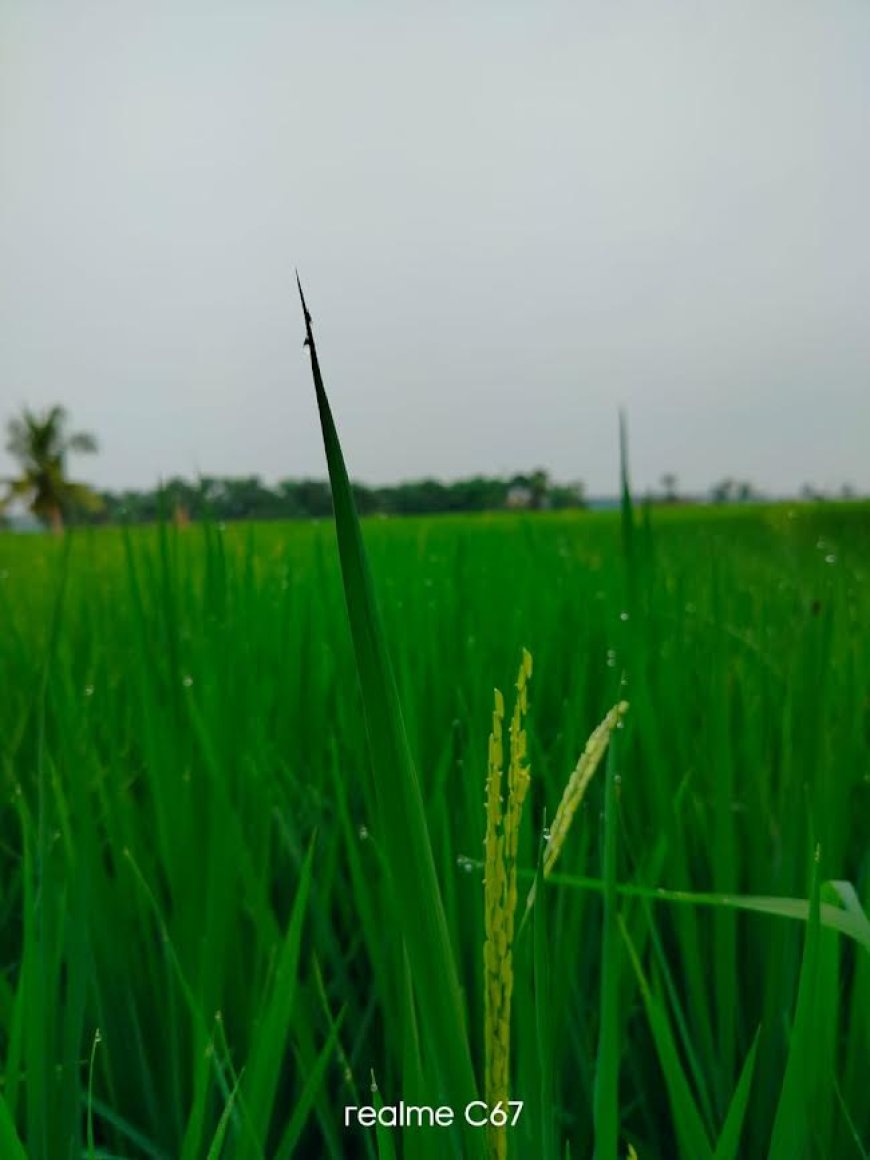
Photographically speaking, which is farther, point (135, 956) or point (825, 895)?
point (135, 956)

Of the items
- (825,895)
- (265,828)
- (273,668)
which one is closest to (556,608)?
(273,668)

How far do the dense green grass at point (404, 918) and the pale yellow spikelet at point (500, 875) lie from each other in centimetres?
1

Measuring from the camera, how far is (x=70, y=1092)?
0.42m

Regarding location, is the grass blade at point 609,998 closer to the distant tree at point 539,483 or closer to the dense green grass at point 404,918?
the dense green grass at point 404,918

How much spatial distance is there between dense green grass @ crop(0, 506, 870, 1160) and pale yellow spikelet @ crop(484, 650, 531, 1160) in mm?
11

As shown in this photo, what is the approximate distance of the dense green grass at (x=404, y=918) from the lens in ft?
1.33

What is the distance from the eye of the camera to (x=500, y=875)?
22cm

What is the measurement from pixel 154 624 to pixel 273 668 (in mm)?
122

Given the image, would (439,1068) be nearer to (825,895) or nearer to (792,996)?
(825,895)

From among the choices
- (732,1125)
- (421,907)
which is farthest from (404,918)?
(732,1125)

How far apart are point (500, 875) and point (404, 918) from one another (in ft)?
0.08

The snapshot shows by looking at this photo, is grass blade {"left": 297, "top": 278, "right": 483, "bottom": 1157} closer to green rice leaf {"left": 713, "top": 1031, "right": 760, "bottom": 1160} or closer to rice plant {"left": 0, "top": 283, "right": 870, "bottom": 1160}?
rice plant {"left": 0, "top": 283, "right": 870, "bottom": 1160}

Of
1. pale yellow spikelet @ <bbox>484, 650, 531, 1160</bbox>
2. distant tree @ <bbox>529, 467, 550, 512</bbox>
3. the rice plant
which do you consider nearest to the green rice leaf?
the rice plant

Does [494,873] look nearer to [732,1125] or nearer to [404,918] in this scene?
[404,918]
